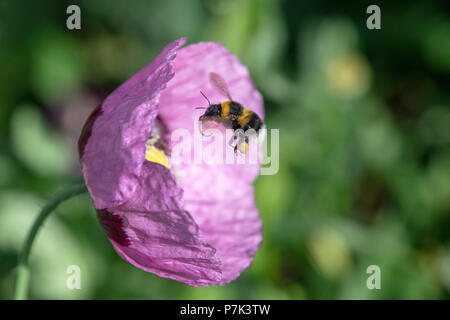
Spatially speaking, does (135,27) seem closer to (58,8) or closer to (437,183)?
(58,8)

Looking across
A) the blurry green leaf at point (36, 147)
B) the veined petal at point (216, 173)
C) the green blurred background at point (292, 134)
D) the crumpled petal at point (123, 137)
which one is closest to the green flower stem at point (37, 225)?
the crumpled petal at point (123, 137)

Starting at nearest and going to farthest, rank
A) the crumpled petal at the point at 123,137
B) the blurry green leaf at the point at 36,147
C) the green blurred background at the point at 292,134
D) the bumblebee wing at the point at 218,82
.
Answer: the crumpled petal at the point at 123,137 < the bumblebee wing at the point at 218,82 < the green blurred background at the point at 292,134 < the blurry green leaf at the point at 36,147

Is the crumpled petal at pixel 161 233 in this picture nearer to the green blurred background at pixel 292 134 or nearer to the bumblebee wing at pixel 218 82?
the bumblebee wing at pixel 218 82

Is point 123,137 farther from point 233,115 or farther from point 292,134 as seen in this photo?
point 292,134

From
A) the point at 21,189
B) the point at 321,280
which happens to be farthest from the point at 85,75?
the point at 321,280

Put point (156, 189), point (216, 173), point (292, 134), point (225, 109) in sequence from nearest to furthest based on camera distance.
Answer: point (156, 189)
point (225, 109)
point (216, 173)
point (292, 134)

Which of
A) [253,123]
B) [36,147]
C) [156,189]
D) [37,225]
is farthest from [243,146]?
[36,147]
